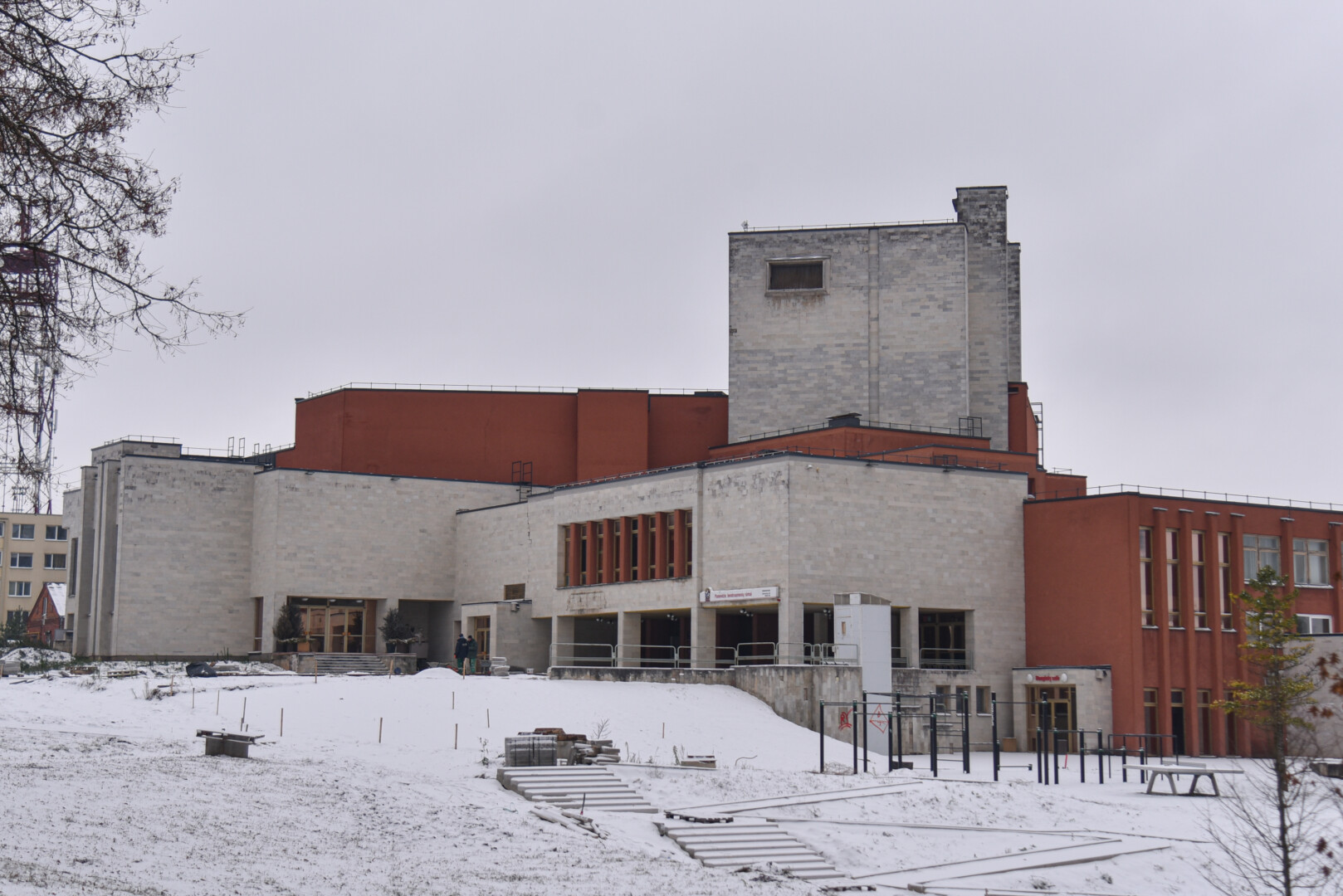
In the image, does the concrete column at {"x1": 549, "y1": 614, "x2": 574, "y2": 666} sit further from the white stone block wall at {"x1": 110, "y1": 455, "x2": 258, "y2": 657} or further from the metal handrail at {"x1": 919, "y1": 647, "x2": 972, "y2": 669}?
the metal handrail at {"x1": 919, "y1": 647, "x2": 972, "y2": 669}

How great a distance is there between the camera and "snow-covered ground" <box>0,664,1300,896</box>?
1945 cm

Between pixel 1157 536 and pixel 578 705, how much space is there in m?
21.3

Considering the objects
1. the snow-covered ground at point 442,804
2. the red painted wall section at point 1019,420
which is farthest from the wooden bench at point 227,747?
the red painted wall section at point 1019,420

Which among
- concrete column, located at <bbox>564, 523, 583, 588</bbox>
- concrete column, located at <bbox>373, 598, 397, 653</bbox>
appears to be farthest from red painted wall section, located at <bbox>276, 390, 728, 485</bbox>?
concrete column, located at <bbox>564, 523, 583, 588</bbox>

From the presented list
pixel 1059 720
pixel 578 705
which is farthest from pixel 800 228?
pixel 578 705

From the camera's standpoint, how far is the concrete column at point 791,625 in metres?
47.1

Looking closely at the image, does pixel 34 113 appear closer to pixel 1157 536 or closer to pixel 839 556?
pixel 839 556

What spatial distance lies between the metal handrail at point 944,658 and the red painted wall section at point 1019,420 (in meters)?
17.2

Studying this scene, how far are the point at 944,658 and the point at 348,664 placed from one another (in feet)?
75.0

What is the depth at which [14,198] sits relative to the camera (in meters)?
11.9

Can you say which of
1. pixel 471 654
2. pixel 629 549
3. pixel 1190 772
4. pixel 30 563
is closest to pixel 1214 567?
pixel 1190 772

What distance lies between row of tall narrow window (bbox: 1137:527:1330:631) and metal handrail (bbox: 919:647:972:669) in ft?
21.4

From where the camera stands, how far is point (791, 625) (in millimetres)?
47469

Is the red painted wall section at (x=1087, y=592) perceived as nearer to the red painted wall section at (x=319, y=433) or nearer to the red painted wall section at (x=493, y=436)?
the red painted wall section at (x=493, y=436)
